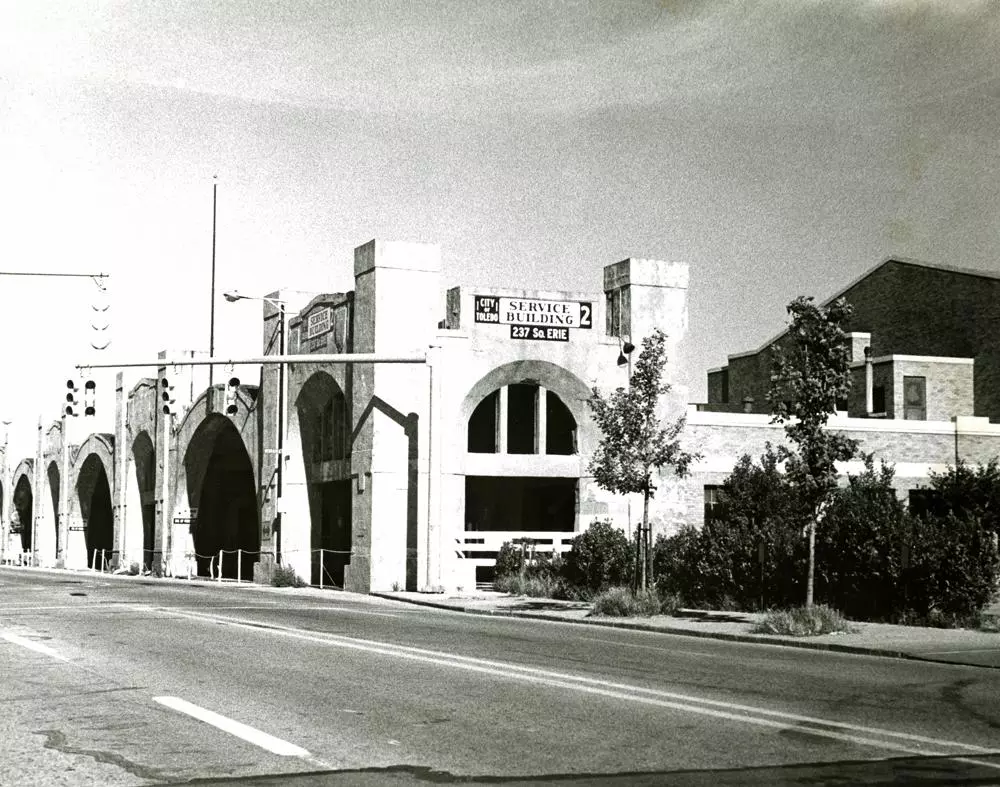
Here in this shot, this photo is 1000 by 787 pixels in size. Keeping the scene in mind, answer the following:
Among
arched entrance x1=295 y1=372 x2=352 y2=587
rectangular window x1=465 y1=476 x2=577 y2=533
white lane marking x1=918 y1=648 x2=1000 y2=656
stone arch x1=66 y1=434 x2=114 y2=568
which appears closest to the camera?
white lane marking x1=918 y1=648 x2=1000 y2=656

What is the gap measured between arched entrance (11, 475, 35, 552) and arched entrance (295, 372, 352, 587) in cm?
4733

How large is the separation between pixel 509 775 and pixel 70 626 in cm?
1378

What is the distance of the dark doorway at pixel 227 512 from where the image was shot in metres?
56.2

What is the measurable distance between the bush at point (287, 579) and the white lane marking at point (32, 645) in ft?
74.1

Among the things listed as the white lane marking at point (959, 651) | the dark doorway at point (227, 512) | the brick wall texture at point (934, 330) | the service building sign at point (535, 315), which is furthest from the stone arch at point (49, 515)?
the white lane marking at point (959, 651)

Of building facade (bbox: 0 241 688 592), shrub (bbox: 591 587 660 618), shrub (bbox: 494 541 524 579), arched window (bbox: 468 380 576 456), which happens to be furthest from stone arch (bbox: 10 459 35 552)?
shrub (bbox: 591 587 660 618)

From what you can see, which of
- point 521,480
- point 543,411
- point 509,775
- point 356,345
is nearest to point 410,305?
point 356,345

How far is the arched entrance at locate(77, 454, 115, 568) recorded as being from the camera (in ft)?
226

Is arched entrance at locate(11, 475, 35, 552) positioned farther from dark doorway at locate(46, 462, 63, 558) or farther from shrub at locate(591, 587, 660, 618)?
shrub at locate(591, 587, 660, 618)

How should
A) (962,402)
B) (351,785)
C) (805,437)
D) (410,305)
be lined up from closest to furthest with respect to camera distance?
(351,785)
(805,437)
(410,305)
(962,402)

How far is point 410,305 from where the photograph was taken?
3781 centimetres

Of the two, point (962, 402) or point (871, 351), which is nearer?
point (962, 402)

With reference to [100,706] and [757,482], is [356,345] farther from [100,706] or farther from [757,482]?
[100,706]

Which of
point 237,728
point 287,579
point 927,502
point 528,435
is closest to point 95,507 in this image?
point 287,579
